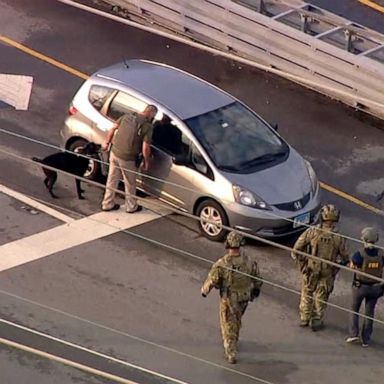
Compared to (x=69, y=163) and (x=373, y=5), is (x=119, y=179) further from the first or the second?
(x=373, y=5)

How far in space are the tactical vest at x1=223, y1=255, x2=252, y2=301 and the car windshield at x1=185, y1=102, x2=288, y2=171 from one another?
3071 millimetres

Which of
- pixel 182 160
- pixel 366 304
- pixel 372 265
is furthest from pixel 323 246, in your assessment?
pixel 182 160

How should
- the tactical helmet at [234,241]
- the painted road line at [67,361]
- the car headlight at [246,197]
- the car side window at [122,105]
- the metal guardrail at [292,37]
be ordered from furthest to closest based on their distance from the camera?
the metal guardrail at [292,37] → the car side window at [122,105] → the car headlight at [246,197] → the tactical helmet at [234,241] → the painted road line at [67,361]

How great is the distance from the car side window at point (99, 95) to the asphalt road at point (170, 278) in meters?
1.15

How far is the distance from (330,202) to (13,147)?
4.57m

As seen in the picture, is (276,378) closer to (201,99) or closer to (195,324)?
(195,324)

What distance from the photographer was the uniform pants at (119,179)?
58.4 feet

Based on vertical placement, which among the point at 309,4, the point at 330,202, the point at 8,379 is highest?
the point at 309,4

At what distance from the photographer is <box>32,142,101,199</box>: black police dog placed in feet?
60.3

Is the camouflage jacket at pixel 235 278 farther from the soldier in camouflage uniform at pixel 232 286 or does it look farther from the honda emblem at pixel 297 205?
the honda emblem at pixel 297 205

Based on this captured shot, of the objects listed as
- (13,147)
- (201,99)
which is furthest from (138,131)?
(13,147)

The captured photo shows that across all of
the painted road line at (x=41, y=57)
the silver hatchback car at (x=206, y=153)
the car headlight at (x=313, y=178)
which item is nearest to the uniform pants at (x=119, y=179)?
the silver hatchback car at (x=206, y=153)

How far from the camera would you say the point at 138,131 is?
58.0ft

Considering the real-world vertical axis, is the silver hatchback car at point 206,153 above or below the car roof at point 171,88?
below
